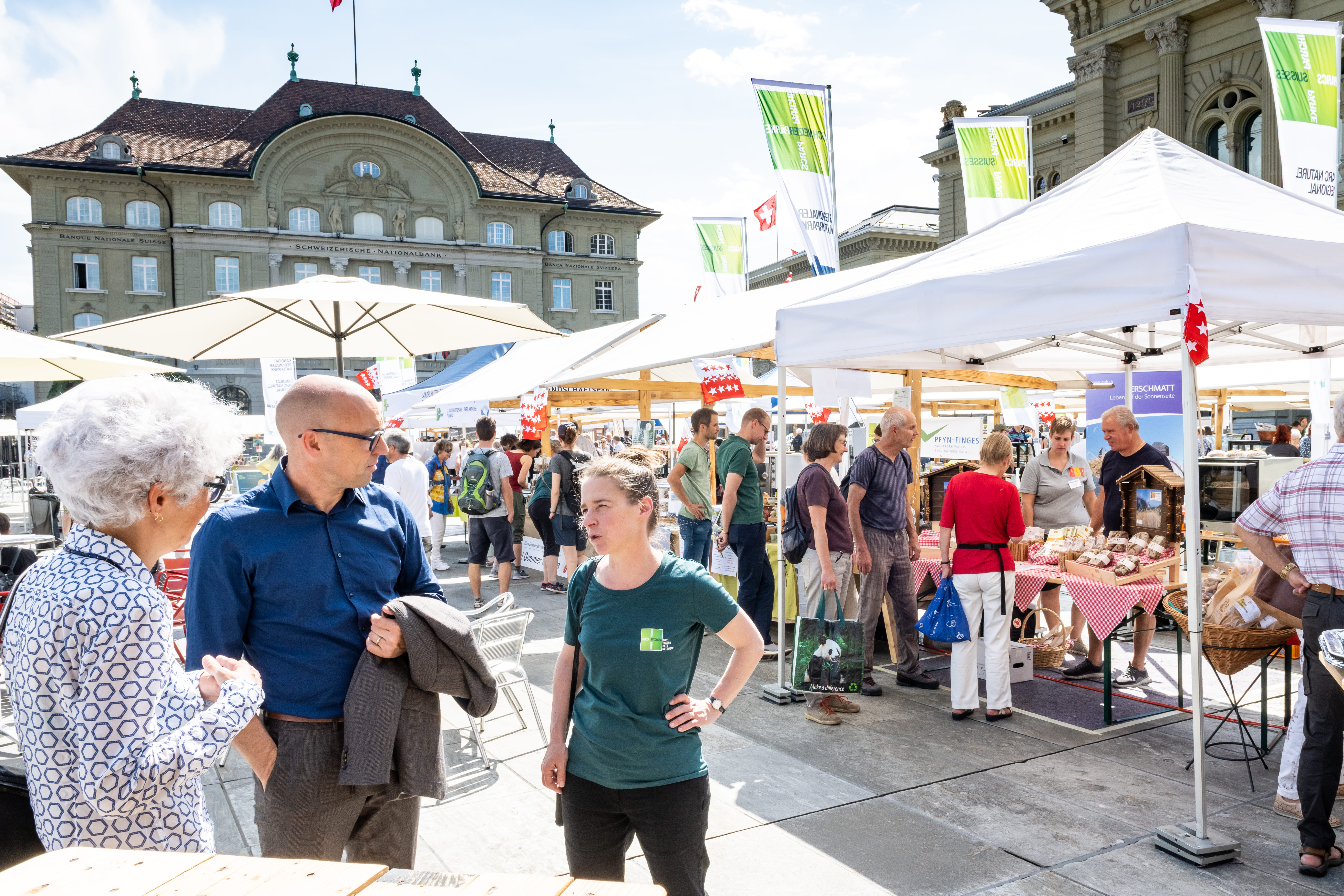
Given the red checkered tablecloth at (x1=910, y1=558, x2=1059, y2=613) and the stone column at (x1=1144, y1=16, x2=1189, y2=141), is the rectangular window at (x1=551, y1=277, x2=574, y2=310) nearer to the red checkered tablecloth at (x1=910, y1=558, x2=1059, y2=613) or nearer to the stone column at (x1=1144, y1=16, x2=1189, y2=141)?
the stone column at (x1=1144, y1=16, x2=1189, y2=141)

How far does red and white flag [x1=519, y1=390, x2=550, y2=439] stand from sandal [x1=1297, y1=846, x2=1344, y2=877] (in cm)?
754

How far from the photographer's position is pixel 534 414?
980 cm

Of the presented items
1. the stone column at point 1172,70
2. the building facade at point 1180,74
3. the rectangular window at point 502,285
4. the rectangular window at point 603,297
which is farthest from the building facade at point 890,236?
the stone column at point 1172,70

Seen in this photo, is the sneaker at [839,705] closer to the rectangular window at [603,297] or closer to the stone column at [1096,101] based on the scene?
the stone column at [1096,101]

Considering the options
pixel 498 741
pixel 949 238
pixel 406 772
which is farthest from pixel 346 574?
pixel 949 238

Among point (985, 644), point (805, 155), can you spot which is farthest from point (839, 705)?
point (805, 155)

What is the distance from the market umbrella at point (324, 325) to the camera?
18.5ft

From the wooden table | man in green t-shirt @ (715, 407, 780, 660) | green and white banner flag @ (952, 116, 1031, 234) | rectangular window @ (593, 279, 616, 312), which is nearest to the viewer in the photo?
the wooden table

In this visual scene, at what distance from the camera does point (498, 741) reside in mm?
5172

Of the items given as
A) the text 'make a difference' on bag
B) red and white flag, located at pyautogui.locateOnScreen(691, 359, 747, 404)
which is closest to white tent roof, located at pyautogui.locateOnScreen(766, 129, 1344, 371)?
the text 'make a difference' on bag

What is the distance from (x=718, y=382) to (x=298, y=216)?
46564 mm

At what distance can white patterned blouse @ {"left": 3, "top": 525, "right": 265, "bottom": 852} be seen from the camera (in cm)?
160

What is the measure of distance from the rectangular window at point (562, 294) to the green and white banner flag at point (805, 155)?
4473 cm

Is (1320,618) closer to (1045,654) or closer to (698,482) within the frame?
(1045,654)
